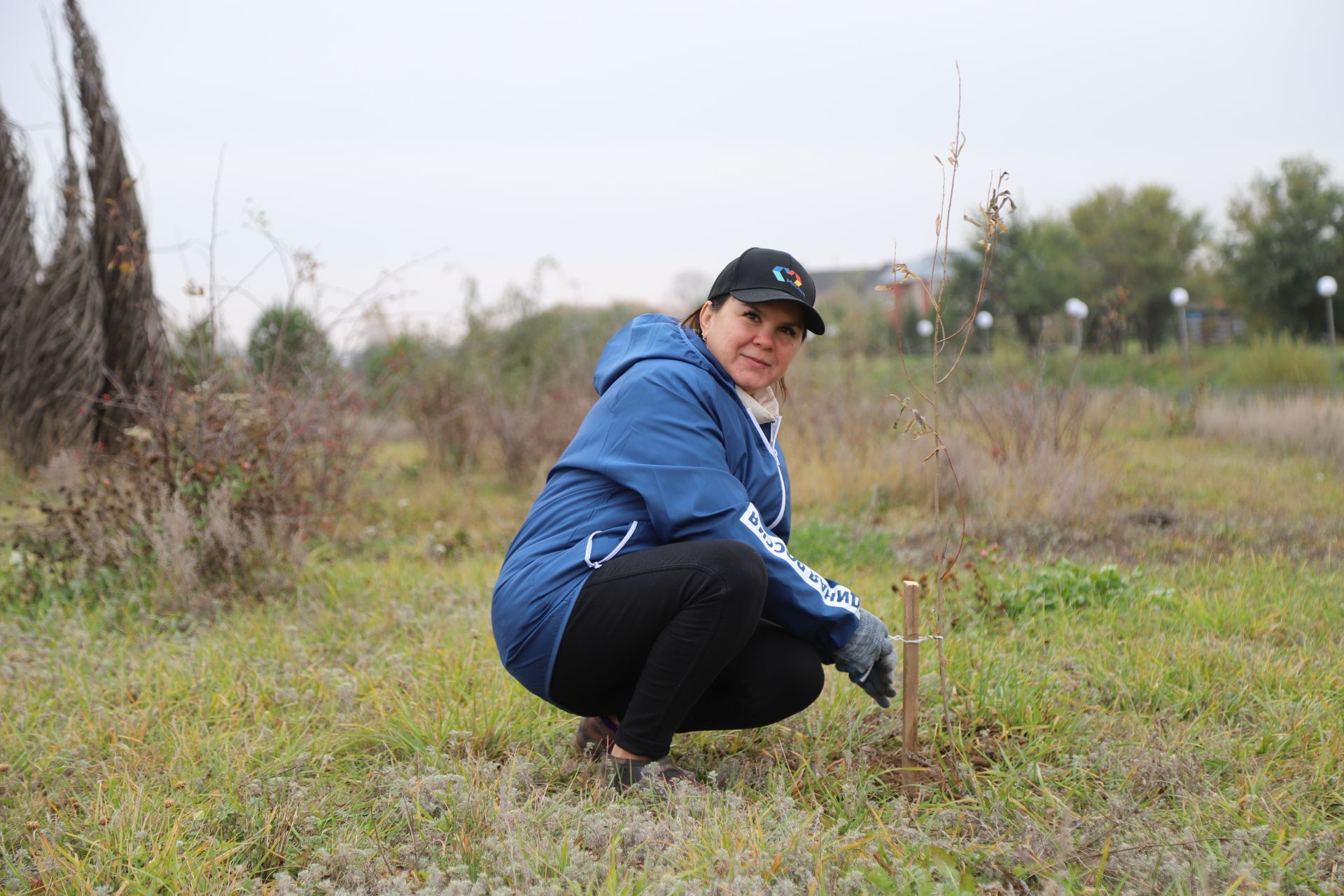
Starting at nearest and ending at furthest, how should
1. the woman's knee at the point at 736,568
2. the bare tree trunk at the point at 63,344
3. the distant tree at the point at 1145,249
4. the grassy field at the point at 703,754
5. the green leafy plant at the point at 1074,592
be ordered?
the grassy field at the point at 703,754 → the woman's knee at the point at 736,568 → the green leafy plant at the point at 1074,592 → the bare tree trunk at the point at 63,344 → the distant tree at the point at 1145,249

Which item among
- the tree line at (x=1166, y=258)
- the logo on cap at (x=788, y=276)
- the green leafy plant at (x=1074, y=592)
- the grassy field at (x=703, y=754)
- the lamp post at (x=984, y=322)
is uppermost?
the tree line at (x=1166, y=258)

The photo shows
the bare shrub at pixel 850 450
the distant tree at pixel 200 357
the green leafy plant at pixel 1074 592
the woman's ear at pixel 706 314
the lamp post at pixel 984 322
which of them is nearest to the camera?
the woman's ear at pixel 706 314

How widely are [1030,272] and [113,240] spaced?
94.8 feet

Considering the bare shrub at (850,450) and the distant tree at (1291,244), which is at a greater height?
the distant tree at (1291,244)

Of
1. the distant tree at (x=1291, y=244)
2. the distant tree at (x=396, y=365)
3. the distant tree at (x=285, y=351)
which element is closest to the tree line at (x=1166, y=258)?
the distant tree at (x=1291, y=244)

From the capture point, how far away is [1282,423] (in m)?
9.12

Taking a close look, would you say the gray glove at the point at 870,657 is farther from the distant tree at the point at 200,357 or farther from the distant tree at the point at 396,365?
the distant tree at the point at 396,365

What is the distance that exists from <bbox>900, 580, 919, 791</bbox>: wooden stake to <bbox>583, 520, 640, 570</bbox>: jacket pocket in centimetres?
67

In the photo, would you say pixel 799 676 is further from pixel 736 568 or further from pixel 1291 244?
pixel 1291 244

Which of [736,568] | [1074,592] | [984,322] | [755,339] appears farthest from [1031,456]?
[984,322]

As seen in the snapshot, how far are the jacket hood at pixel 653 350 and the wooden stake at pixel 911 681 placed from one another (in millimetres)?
693

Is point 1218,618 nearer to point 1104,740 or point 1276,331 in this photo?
point 1104,740

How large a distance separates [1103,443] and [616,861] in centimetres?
667

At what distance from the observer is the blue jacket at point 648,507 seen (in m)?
2.31
